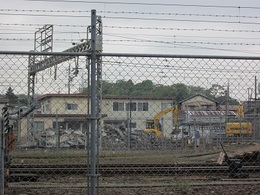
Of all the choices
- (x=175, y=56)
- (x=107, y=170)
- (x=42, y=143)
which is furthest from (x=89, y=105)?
(x=42, y=143)

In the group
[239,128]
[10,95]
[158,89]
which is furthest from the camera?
[239,128]

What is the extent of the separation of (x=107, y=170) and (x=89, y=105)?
6515 mm

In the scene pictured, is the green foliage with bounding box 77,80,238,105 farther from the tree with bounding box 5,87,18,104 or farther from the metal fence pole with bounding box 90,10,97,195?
the tree with bounding box 5,87,18,104

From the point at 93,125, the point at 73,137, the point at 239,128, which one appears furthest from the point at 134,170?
the point at 239,128

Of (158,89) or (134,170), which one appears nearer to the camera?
(158,89)

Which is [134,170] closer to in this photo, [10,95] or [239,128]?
[10,95]

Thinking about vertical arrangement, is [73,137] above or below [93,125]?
below

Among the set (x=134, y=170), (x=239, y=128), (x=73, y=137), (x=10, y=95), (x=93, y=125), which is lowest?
(x=134, y=170)

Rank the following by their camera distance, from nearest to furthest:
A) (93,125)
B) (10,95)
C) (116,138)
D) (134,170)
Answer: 1. (93,125)
2. (10,95)
3. (134,170)
4. (116,138)

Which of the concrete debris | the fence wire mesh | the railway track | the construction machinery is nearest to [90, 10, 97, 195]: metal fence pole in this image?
the fence wire mesh

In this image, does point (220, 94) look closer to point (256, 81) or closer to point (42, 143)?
point (256, 81)

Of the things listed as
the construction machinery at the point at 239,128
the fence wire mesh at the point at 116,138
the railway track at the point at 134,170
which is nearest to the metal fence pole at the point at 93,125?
the fence wire mesh at the point at 116,138

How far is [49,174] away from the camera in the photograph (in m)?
12.1

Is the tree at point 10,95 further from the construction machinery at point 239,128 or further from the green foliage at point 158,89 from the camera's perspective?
the construction machinery at point 239,128
